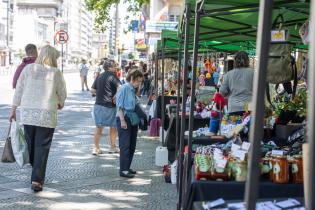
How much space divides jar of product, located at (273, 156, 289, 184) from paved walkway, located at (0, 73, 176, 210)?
231cm

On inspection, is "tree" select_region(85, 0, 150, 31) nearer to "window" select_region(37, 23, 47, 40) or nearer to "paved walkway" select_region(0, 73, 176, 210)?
"paved walkway" select_region(0, 73, 176, 210)

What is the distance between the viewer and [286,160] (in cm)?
409

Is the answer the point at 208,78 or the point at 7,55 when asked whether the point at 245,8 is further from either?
the point at 7,55

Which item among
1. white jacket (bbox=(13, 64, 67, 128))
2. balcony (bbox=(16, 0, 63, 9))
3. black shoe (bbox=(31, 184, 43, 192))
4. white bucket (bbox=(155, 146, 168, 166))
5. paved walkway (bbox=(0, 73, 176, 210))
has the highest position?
balcony (bbox=(16, 0, 63, 9))

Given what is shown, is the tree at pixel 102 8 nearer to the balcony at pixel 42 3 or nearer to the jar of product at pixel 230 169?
the jar of product at pixel 230 169

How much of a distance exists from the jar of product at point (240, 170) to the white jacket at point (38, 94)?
124 inches

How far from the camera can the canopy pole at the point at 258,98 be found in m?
1.70

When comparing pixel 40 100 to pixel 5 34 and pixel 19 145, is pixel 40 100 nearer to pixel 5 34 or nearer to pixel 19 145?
pixel 19 145

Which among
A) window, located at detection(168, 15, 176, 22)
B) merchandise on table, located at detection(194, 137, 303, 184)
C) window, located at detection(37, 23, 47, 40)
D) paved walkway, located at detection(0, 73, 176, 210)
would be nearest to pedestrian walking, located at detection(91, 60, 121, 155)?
paved walkway, located at detection(0, 73, 176, 210)

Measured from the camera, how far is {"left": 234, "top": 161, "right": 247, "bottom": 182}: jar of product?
4.04m

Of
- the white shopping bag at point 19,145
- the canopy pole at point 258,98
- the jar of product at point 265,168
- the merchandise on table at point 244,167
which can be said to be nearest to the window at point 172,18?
the white shopping bag at point 19,145

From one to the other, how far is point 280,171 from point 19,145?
3882 mm

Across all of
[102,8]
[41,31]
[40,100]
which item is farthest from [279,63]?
[41,31]

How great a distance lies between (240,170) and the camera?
4.04m
